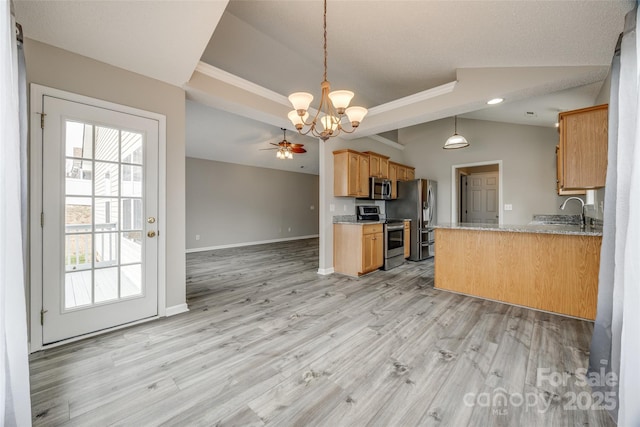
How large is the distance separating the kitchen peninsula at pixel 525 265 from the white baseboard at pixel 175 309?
3315 millimetres

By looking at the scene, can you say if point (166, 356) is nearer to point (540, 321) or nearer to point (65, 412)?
point (65, 412)

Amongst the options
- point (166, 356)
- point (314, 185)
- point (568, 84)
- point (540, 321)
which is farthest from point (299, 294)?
point (314, 185)

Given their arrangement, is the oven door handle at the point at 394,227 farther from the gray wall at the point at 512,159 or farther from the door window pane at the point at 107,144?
the door window pane at the point at 107,144

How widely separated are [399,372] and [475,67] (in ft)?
11.0

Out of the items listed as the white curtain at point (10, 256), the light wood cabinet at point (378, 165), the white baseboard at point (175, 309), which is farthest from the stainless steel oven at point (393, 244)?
the white curtain at point (10, 256)

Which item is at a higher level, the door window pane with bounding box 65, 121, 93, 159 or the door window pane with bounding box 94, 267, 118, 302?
the door window pane with bounding box 65, 121, 93, 159

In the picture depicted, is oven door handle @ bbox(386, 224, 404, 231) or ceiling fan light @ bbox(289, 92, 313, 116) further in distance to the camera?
oven door handle @ bbox(386, 224, 404, 231)

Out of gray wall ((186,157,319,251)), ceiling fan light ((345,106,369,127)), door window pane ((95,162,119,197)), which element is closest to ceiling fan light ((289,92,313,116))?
ceiling fan light ((345,106,369,127))

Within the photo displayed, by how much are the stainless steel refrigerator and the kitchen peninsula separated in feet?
6.48

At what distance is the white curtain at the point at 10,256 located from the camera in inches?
40.9

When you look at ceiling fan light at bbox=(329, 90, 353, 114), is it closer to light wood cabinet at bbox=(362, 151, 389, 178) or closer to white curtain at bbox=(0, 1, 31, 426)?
white curtain at bbox=(0, 1, 31, 426)

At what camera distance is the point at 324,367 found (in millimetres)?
1920

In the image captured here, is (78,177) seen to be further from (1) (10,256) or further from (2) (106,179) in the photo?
(1) (10,256)

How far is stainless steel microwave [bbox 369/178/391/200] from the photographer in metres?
5.08
